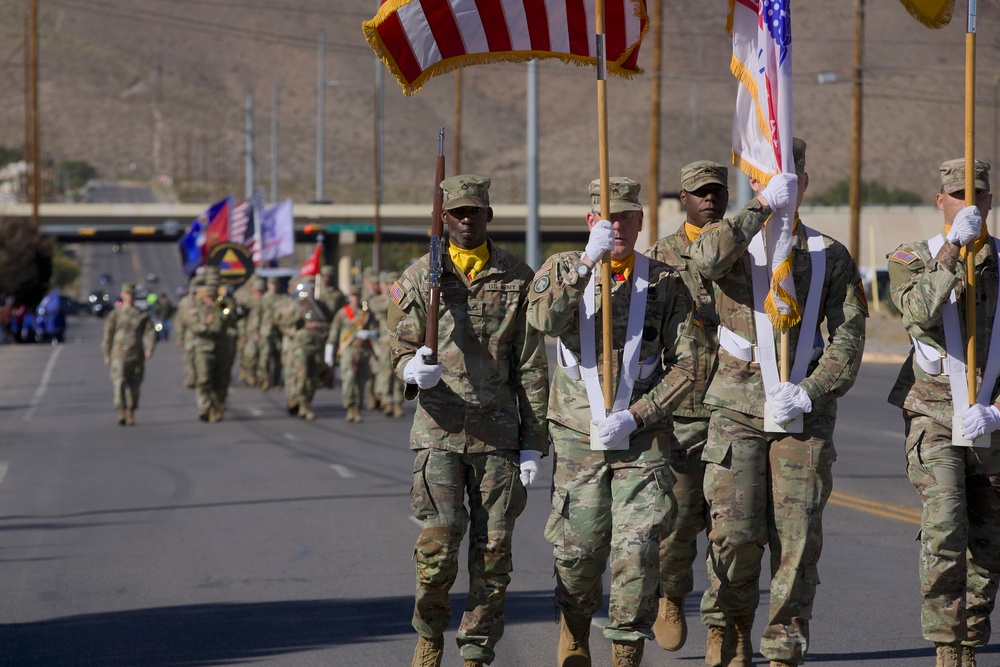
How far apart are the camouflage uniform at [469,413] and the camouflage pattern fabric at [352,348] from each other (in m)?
15.3

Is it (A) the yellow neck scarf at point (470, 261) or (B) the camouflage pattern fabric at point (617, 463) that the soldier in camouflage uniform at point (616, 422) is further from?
(A) the yellow neck scarf at point (470, 261)

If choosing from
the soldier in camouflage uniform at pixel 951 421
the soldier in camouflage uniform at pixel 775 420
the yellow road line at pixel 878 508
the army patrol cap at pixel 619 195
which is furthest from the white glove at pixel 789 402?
the yellow road line at pixel 878 508

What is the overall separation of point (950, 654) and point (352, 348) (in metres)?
16.5

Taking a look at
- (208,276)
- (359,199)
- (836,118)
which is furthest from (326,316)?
(836,118)

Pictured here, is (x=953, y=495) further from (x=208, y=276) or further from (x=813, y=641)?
(x=208, y=276)

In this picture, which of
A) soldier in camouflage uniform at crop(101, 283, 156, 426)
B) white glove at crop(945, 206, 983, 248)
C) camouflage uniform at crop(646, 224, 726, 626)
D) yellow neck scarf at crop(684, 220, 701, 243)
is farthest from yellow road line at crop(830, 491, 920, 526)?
soldier in camouflage uniform at crop(101, 283, 156, 426)

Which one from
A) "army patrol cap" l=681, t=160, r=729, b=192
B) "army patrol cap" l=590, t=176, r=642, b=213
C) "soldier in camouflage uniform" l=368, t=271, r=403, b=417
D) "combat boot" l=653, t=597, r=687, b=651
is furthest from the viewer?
"soldier in camouflage uniform" l=368, t=271, r=403, b=417

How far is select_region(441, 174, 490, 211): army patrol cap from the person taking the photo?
7074 mm

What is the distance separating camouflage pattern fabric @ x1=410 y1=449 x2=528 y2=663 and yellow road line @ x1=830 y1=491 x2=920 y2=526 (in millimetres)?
5441

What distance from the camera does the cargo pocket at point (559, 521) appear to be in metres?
6.80

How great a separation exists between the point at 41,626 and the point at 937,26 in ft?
18.4

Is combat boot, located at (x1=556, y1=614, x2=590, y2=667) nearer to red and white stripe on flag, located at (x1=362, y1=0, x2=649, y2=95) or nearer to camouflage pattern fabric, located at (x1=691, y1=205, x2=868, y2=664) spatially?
camouflage pattern fabric, located at (x1=691, y1=205, x2=868, y2=664)

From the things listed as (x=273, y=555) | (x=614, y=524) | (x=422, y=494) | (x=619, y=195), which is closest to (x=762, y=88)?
(x=619, y=195)

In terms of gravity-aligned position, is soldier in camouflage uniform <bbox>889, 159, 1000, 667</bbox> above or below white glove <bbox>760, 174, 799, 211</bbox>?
below
